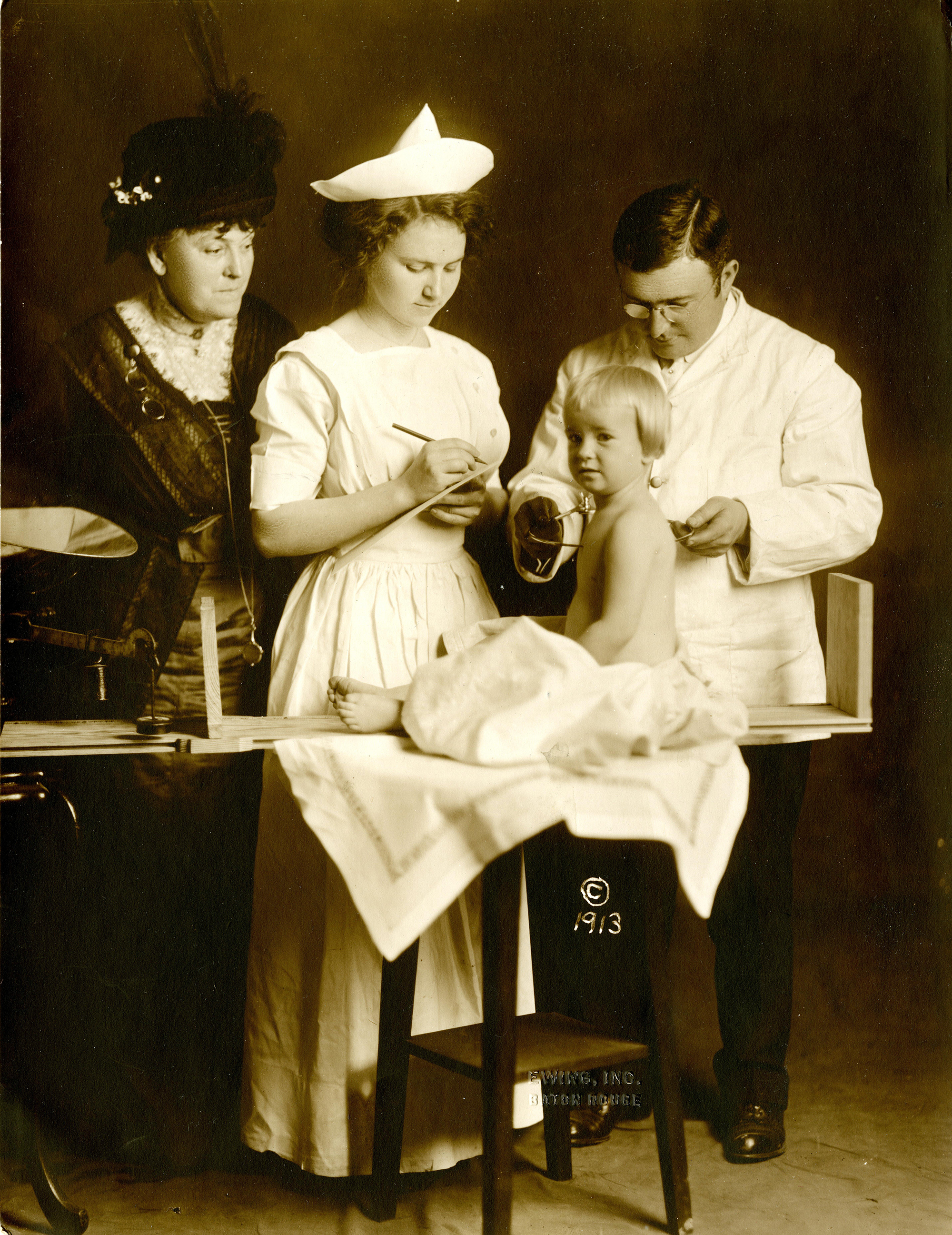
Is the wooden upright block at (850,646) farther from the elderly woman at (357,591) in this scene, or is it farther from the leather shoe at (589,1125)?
the leather shoe at (589,1125)

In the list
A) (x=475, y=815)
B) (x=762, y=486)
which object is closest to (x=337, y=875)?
(x=475, y=815)

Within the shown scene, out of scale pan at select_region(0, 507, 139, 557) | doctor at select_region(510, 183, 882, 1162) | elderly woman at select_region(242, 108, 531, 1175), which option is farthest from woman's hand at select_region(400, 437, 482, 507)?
scale pan at select_region(0, 507, 139, 557)

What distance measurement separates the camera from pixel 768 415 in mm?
2137

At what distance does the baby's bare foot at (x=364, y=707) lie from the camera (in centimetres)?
176

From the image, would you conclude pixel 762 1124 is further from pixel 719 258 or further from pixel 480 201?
pixel 480 201

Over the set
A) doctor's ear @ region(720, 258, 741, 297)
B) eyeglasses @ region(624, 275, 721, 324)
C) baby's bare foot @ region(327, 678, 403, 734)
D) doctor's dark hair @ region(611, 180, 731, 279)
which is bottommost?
baby's bare foot @ region(327, 678, 403, 734)

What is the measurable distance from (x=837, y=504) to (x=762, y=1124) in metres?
1.11

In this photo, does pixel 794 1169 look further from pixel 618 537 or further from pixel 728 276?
pixel 728 276

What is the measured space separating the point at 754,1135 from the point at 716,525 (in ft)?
3.54

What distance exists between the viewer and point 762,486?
6.96 feet

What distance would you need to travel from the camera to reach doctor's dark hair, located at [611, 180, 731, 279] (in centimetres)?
211

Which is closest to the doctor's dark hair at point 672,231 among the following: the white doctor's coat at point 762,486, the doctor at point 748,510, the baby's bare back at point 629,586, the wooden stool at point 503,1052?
the doctor at point 748,510

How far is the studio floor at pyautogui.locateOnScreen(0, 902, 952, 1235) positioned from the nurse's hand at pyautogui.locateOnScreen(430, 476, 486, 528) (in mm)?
997

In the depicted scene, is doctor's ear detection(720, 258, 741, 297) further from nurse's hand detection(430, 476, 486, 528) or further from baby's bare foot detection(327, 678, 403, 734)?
baby's bare foot detection(327, 678, 403, 734)
